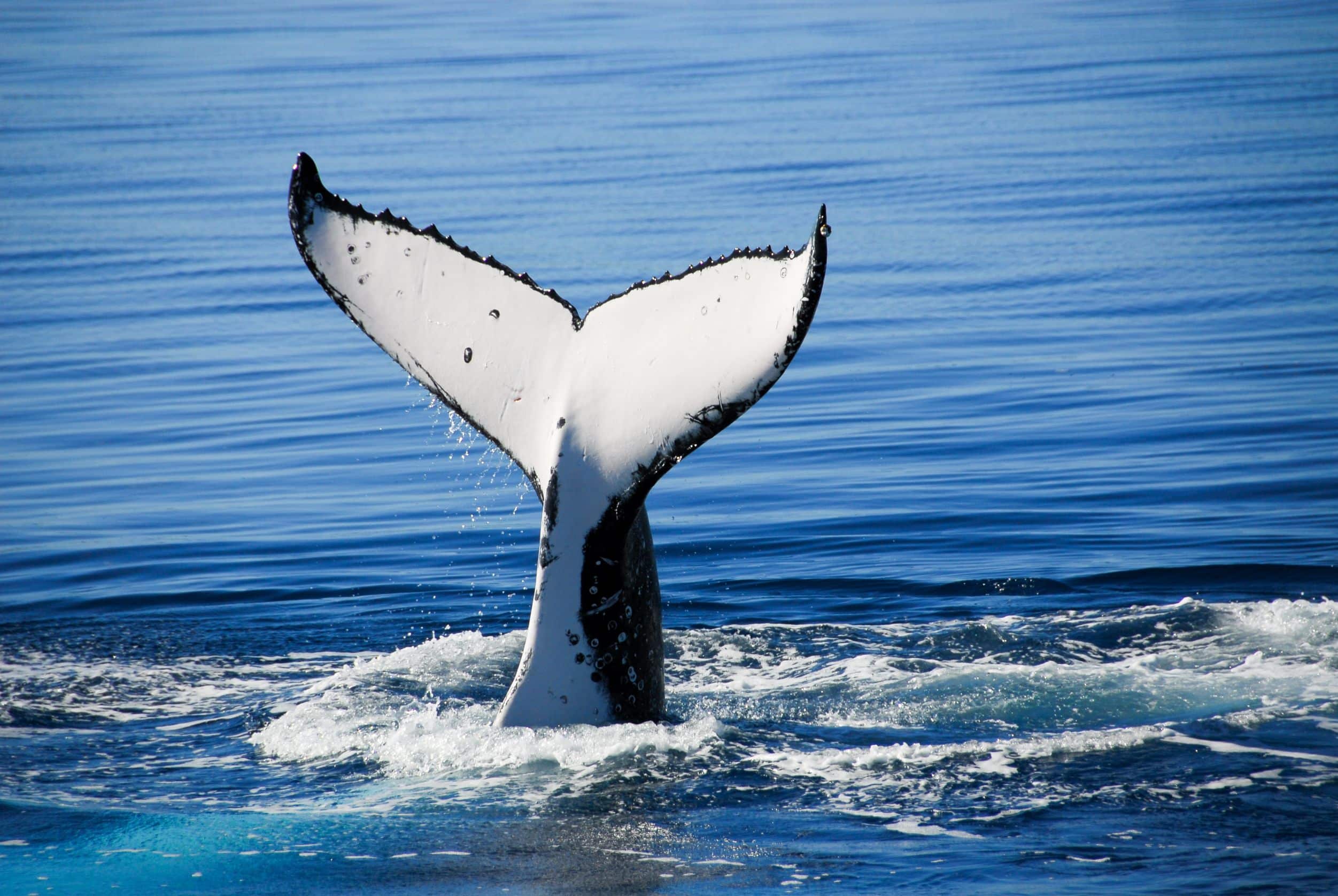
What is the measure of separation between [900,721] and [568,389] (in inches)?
73.7

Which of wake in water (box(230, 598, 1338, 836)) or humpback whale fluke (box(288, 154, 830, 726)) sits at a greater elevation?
humpback whale fluke (box(288, 154, 830, 726))

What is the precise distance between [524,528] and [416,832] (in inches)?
226

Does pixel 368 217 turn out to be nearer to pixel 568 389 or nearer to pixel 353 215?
pixel 353 215

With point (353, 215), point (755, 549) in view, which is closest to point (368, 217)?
point (353, 215)

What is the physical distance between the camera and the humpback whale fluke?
17.1 ft

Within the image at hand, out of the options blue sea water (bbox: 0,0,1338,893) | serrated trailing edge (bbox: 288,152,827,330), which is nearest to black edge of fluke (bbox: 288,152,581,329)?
serrated trailing edge (bbox: 288,152,827,330)

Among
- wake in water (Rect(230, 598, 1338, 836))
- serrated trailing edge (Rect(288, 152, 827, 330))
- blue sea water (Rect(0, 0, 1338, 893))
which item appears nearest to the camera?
blue sea water (Rect(0, 0, 1338, 893))

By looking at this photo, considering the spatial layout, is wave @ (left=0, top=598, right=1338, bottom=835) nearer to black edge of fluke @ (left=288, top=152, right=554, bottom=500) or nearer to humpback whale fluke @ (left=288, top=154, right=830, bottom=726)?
humpback whale fluke @ (left=288, top=154, right=830, bottom=726)

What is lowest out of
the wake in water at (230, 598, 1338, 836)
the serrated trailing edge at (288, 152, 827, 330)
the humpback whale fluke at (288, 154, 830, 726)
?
the wake in water at (230, 598, 1338, 836)

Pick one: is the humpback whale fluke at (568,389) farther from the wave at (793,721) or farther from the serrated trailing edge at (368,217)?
the wave at (793,721)

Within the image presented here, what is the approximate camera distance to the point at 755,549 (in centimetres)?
985

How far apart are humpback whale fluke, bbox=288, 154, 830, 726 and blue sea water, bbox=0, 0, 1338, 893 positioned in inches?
11.8

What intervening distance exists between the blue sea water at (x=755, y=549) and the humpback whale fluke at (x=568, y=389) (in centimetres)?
30

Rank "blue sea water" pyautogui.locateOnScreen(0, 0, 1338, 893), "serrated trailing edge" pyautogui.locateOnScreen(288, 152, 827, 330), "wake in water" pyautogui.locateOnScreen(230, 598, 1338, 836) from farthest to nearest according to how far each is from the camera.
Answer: "serrated trailing edge" pyautogui.locateOnScreen(288, 152, 827, 330) → "wake in water" pyautogui.locateOnScreen(230, 598, 1338, 836) → "blue sea water" pyautogui.locateOnScreen(0, 0, 1338, 893)
